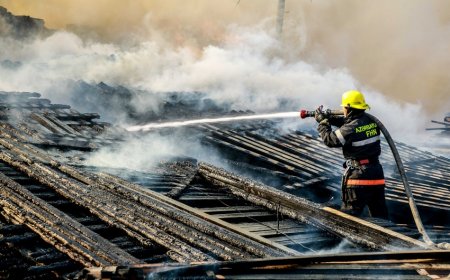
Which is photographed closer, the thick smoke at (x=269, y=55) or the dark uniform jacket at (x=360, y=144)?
the dark uniform jacket at (x=360, y=144)

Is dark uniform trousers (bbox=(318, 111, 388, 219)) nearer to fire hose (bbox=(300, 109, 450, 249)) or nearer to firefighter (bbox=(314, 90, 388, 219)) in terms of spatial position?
firefighter (bbox=(314, 90, 388, 219))

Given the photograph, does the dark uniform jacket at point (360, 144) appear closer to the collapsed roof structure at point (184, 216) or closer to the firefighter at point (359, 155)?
the firefighter at point (359, 155)

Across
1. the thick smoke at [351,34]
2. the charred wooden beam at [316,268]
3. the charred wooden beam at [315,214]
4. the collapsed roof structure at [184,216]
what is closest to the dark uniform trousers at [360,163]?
the collapsed roof structure at [184,216]

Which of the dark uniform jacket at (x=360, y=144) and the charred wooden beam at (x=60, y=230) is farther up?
the dark uniform jacket at (x=360, y=144)

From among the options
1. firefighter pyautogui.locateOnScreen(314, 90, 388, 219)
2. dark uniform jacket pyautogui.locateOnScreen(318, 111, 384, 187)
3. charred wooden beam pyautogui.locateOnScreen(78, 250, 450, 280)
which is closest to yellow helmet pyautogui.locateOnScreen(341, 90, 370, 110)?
firefighter pyautogui.locateOnScreen(314, 90, 388, 219)

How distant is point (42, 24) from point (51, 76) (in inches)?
461

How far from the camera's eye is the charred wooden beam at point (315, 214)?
4010 mm

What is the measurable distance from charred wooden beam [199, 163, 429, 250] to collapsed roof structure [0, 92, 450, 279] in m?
0.01

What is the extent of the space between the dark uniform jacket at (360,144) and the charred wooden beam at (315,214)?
0.81 metres

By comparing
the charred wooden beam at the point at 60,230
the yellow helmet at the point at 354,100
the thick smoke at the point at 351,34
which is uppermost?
the thick smoke at the point at 351,34

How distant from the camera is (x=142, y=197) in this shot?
4211 mm

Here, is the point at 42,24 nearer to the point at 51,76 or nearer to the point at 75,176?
the point at 51,76

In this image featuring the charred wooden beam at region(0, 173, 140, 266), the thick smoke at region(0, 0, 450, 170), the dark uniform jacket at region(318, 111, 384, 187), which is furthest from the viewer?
the thick smoke at region(0, 0, 450, 170)

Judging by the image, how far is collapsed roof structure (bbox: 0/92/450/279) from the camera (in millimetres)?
2816
